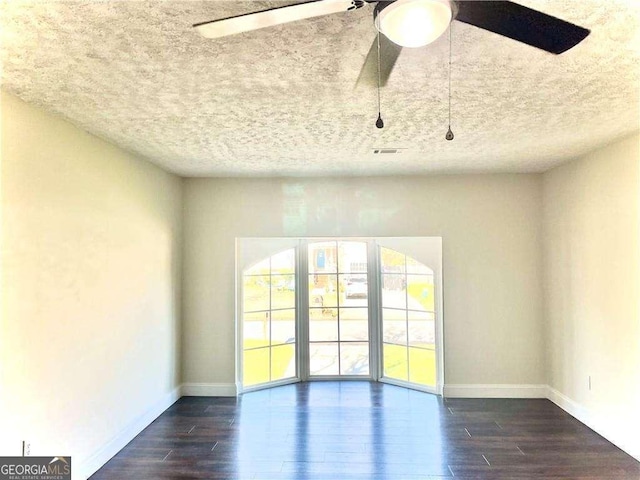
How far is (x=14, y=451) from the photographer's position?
229 cm

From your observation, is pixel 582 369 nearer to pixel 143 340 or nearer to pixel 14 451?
pixel 143 340

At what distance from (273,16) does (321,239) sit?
373 cm

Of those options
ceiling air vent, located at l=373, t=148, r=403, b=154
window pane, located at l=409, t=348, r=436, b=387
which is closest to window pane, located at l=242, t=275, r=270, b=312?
window pane, located at l=409, t=348, r=436, b=387

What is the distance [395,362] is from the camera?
195 inches

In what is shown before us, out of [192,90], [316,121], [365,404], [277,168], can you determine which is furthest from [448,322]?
[192,90]

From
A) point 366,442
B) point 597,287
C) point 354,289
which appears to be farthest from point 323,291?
point 597,287

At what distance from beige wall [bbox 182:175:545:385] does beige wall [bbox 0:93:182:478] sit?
607 millimetres

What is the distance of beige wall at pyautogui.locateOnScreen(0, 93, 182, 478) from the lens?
230 cm

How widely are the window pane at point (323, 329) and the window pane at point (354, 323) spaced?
0.29ft

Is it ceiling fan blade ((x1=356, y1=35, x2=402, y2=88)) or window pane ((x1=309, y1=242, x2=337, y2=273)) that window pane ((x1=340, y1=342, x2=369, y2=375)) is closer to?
window pane ((x1=309, y1=242, x2=337, y2=273))

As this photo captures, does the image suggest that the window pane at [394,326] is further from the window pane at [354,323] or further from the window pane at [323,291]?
the window pane at [323,291]

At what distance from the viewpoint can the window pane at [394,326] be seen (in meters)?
4.89

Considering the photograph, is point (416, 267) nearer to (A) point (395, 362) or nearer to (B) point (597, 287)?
(A) point (395, 362)

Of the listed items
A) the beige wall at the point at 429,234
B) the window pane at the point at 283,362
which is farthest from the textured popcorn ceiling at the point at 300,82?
the window pane at the point at 283,362
